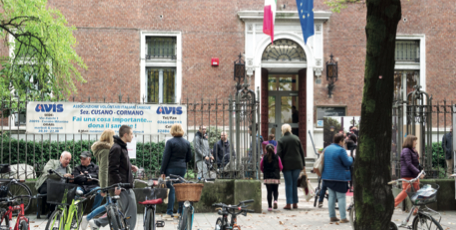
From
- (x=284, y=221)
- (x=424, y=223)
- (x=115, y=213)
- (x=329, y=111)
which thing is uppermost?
(x=329, y=111)

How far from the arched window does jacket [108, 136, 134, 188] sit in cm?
1258

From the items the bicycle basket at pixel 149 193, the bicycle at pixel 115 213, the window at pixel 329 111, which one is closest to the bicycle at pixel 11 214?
the bicycle at pixel 115 213

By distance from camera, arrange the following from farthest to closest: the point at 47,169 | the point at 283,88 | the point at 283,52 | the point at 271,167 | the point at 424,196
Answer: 1. the point at 283,88
2. the point at 283,52
3. the point at 271,167
4. the point at 47,169
5. the point at 424,196

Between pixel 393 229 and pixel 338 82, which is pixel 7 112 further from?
pixel 338 82

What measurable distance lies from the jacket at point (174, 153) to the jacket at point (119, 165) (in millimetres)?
1805

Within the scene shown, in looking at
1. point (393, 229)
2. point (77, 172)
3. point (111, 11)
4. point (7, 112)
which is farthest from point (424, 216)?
point (111, 11)

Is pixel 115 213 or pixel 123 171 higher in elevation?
pixel 123 171

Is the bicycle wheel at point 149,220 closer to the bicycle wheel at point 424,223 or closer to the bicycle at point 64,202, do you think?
the bicycle at point 64,202

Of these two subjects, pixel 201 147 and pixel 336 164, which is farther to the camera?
pixel 201 147

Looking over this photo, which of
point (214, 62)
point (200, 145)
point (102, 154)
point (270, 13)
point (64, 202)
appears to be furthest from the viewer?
point (214, 62)

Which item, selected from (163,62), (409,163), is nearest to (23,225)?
→ (409,163)

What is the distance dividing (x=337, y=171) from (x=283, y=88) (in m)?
11.4

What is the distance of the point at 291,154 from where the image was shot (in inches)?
423

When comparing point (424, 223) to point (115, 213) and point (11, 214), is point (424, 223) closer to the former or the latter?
point (115, 213)
